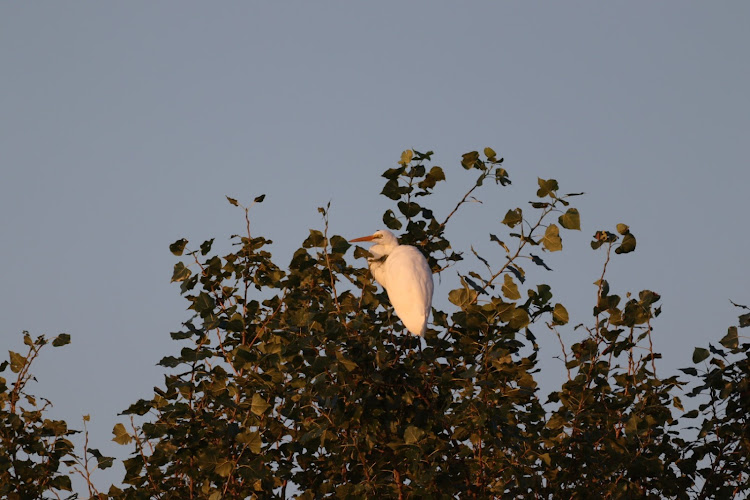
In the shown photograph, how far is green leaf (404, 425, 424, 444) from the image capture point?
16.4 feet

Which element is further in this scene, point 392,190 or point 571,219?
point 392,190

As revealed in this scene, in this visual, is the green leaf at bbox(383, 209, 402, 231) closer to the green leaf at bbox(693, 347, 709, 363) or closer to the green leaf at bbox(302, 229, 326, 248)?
the green leaf at bbox(302, 229, 326, 248)

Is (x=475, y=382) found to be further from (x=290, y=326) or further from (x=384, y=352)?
(x=290, y=326)

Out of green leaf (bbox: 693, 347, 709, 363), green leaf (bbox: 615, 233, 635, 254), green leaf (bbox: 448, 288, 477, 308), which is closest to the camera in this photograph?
green leaf (bbox: 448, 288, 477, 308)

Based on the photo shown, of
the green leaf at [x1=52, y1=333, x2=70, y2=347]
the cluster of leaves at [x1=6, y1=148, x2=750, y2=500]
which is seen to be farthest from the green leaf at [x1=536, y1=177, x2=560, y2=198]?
the green leaf at [x1=52, y1=333, x2=70, y2=347]

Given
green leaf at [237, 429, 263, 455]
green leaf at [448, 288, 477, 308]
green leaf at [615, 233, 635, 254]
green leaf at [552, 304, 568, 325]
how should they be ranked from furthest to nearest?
green leaf at [615, 233, 635, 254] < green leaf at [552, 304, 568, 325] < green leaf at [448, 288, 477, 308] < green leaf at [237, 429, 263, 455]

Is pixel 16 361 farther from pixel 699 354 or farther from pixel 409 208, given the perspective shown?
pixel 699 354

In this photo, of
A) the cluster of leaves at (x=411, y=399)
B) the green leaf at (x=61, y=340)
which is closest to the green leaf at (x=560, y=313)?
the cluster of leaves at (x=411, y=399)

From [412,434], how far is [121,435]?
1.89m

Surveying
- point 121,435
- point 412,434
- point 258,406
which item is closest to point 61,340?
point 121,435

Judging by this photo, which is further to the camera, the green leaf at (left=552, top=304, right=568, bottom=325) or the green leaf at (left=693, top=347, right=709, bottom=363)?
the green leaf at (left=693, top=347, right=709, bottom=363)

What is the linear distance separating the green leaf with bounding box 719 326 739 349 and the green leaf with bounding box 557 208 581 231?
54.8 inches

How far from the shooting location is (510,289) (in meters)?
5.48

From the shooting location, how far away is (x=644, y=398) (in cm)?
592
